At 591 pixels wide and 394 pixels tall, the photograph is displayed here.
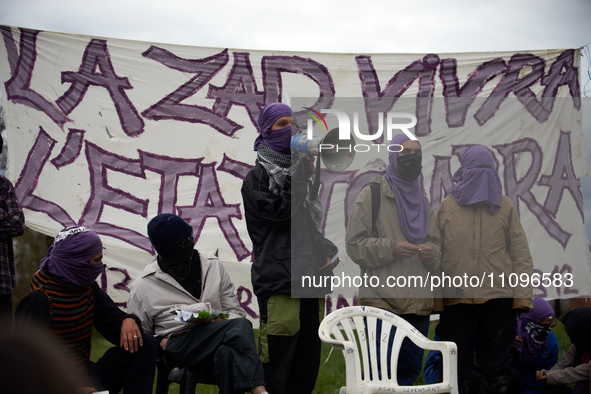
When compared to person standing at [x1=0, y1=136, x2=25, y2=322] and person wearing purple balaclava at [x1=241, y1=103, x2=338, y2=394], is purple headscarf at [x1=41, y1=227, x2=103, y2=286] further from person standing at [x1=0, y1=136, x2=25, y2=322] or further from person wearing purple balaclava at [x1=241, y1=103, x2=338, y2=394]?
person wearing purple balaclava at [x1=241, y1=103, x2=338, y2=394]

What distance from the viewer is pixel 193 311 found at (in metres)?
2.96

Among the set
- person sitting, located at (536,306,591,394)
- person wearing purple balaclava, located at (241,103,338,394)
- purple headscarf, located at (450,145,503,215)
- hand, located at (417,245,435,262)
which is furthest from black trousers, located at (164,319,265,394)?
person sitting, located at (536,306,591,394)

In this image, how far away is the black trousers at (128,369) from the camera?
276 centimetres

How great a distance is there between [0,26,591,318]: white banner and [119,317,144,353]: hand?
58.1 inches

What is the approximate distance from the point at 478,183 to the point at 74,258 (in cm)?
212

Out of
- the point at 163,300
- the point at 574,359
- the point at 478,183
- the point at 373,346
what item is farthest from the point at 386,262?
the point at 574,359

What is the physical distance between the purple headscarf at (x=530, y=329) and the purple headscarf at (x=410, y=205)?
3.21 ft

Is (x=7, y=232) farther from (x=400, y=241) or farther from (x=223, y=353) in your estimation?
(x=400, y=241)

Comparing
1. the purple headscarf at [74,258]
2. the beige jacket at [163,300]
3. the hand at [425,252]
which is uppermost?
the hand at [425,252]

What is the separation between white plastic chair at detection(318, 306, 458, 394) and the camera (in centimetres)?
265

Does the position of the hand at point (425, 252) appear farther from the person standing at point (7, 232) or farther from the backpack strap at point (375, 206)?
the person standing at point (7, 232)

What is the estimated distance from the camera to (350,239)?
10.4ft

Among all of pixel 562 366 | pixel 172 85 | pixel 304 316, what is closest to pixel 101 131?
pixel 172 85

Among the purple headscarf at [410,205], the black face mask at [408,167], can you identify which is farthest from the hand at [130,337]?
the black face mask at [408,167]
